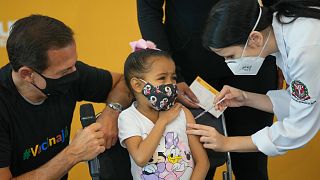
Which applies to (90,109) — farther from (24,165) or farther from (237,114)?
(237,114)

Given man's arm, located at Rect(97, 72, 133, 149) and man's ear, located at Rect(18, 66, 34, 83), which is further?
man's arm, located at Rect(97, 72, 133, 149)

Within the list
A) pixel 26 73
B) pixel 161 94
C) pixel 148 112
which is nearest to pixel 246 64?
pixel 161 94

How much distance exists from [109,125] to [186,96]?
37cm

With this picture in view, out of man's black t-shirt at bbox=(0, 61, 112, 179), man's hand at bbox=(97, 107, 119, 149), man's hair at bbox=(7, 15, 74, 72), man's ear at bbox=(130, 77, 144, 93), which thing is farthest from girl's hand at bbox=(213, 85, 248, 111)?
man's hair at bbox=(7, 15, 74, 72)

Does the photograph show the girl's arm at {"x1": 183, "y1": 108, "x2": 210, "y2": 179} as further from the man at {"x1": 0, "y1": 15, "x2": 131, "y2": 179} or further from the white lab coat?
the man at {"x1": 0, "y1": 15, "x2": 131, "y2": 179}

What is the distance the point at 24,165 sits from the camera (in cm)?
167

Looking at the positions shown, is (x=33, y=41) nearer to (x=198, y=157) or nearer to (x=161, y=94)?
(x=161, y=94)

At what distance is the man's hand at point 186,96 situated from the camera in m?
1.88

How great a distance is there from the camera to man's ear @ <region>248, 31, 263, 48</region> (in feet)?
4.86

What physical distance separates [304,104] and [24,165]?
1.08 meters

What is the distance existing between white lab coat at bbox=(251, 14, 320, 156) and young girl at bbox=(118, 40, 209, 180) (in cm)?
28

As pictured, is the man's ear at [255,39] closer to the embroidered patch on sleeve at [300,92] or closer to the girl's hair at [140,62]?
the embroidered patch on sleeve at [300,92]

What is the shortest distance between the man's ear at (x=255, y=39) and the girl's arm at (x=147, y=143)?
1.49 feet

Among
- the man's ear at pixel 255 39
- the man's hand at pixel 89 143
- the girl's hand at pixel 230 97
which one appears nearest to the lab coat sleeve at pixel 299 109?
the man's ear at pixel 255 39
